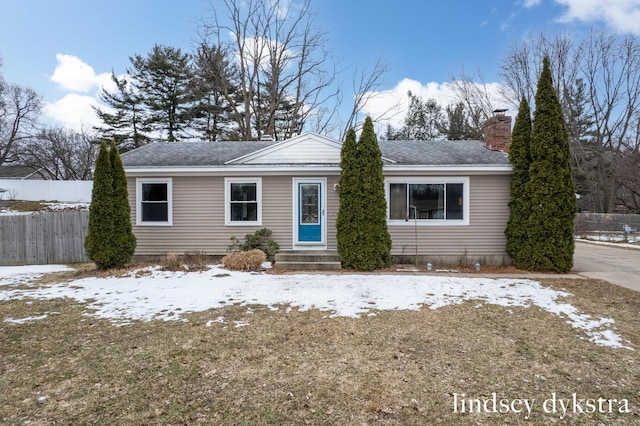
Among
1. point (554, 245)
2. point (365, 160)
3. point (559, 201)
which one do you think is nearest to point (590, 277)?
point (554, 245)

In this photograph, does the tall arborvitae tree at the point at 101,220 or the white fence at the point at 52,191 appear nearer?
the tall arborvitae tree at the point at 101,220

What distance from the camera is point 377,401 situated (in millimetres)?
2875

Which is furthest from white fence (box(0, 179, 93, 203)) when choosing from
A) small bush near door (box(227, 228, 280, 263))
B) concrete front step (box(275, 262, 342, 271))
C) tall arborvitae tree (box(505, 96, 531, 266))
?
tall arborvitae tree (box(505, 96, 531, 266))

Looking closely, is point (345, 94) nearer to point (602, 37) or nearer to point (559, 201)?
point (559, 201)

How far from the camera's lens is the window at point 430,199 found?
9336mm

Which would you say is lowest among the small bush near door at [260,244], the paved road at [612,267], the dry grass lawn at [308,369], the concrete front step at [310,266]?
the dry grass lawn at [308,369]

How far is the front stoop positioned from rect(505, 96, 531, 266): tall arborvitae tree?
184 inches

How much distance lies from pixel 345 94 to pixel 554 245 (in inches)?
660

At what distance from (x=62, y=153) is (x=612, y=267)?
38536 millimetres

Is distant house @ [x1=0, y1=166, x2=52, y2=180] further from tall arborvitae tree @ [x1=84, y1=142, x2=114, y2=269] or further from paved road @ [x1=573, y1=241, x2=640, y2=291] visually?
paved road @ [x1=573, y1=241, x2=640, y2=291]

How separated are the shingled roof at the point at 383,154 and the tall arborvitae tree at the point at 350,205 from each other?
140 cm

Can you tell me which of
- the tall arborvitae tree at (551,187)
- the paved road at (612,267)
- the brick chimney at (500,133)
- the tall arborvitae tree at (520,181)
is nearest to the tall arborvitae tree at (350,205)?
the tall arborvitae tree at (520,181)

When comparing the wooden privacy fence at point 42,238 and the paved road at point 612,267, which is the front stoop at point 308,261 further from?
the wooden privacy fence at point 42,238

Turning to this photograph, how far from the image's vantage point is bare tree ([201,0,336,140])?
2081 cm
